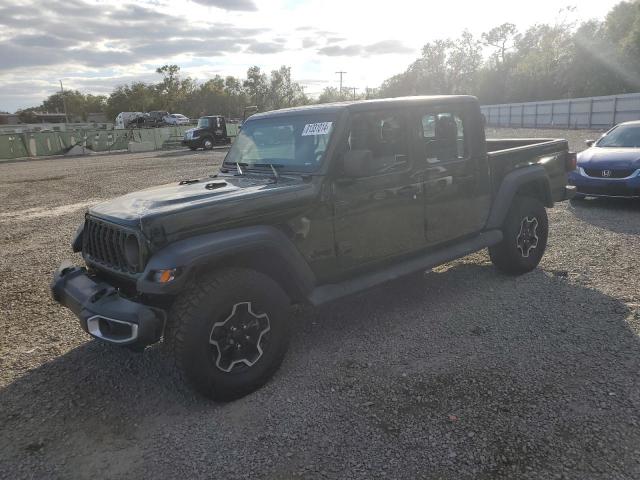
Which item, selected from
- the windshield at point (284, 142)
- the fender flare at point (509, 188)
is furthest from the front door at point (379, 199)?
the fender flare at point (509, 188)

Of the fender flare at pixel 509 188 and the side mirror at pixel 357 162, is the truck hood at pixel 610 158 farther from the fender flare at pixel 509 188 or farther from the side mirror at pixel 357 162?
the side mirror at pixel 357 162

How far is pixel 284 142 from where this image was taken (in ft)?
13.7

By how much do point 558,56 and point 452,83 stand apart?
1093 inches

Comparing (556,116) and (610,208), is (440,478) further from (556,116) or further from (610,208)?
(556,116)

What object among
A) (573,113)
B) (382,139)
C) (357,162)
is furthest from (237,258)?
(573,113)

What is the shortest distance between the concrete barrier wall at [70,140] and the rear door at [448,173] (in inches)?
1202

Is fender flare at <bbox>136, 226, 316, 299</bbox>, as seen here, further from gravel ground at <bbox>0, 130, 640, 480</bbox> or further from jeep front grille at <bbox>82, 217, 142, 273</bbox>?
gravel ground at <bbox>0, 130, 640, 480</bbox>

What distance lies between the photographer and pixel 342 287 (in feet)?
12.5

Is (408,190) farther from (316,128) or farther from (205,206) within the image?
(205,206)

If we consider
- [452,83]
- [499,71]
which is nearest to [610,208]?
[499,71]

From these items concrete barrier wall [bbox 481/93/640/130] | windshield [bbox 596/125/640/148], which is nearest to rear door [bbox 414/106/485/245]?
windshield [bbox 596/125/640/148]

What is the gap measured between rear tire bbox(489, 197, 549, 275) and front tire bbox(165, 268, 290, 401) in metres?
2.80

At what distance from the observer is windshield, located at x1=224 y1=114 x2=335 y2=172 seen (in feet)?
12.6

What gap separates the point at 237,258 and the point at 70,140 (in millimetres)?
32344
